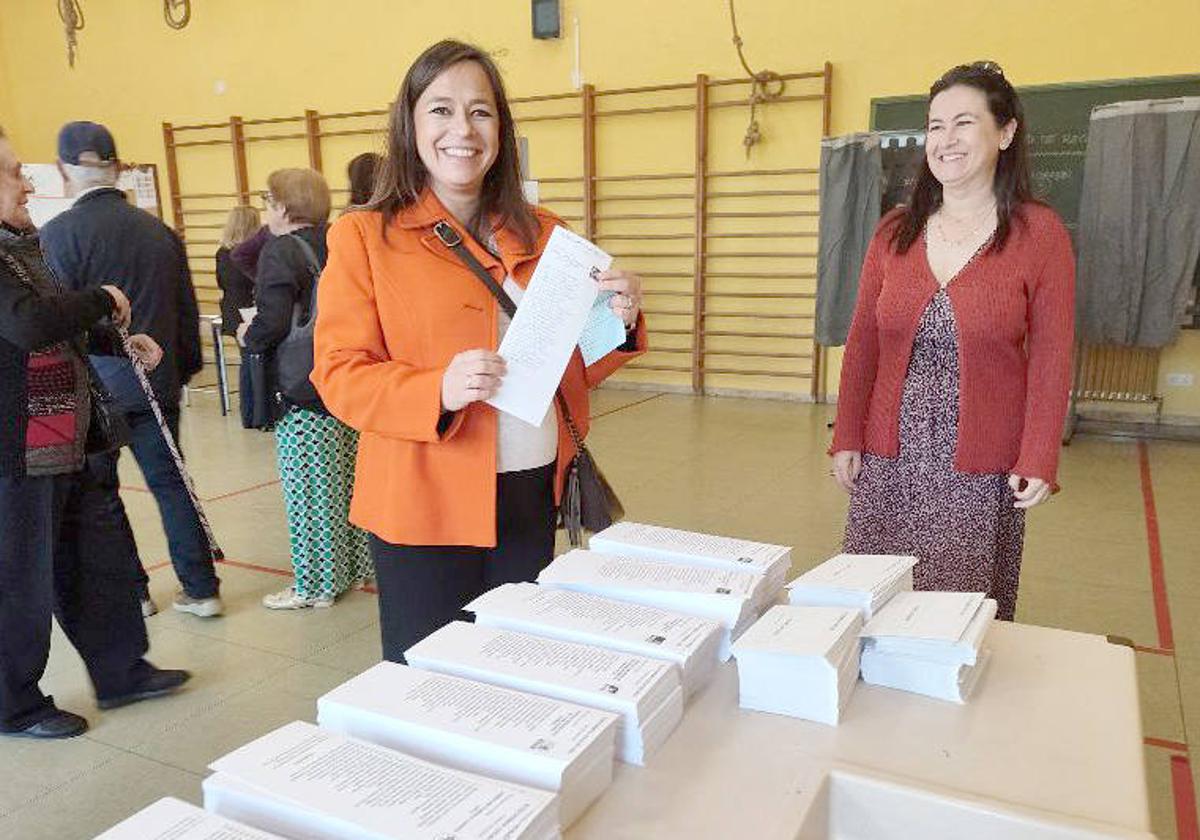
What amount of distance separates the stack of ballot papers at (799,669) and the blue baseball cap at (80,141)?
8.66 ft

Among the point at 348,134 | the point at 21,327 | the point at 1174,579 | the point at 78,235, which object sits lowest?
the point at 1174,579

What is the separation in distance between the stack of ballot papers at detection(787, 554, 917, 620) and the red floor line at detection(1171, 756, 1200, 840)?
3.92 feet

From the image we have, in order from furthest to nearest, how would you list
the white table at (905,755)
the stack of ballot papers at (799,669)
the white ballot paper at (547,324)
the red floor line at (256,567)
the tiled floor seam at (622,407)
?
the tiled floor seam at (622,407)
the red floor line at (256,567)
the white ballot paper at (547,324)
the stack of ballot papers at (799,669)
the white table at (905,755)

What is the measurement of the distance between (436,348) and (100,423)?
131 cm

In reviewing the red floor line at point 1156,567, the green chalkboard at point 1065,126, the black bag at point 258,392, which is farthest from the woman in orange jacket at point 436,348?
the green chalkboard at point 1065,126

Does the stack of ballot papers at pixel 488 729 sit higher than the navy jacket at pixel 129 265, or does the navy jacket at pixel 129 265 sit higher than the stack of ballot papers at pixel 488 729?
the navy jacket at pixel 129 265

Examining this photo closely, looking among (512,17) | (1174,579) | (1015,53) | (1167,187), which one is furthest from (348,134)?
(1174,579)

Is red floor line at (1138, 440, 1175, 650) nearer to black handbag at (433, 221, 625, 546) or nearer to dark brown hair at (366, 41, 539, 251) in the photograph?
black handbag at (433, 221, 625, 546)

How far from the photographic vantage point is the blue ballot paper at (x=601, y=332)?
1529 mm

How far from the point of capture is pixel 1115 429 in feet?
18.2

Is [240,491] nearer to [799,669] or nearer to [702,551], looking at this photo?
[702,551]

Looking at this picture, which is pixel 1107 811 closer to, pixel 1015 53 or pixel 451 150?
pixel 451 150

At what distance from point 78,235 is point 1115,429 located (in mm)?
5621

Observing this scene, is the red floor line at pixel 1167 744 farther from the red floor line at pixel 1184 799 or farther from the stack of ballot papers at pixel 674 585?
the stack of ballot papers at pixel 674 585
